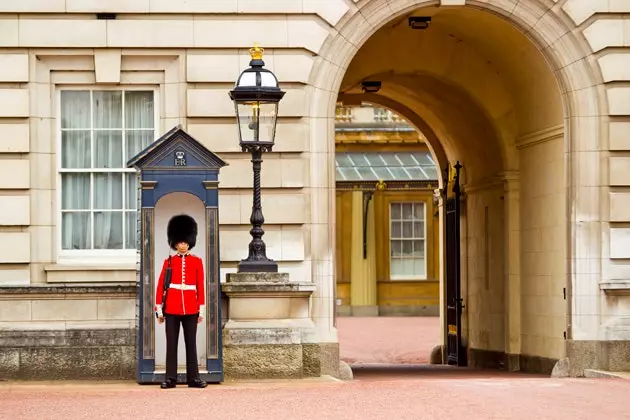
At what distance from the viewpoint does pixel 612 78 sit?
56.4 ft

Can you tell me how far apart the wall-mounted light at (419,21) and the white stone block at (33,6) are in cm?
413

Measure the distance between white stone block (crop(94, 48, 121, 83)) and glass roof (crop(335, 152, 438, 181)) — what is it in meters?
24.2

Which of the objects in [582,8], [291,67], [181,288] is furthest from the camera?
[582,8]

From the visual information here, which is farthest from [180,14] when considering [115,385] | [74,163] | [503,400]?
[503,400]

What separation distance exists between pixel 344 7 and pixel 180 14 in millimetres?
1636

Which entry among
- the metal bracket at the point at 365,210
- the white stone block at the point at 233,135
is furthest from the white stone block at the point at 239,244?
the metal bracket at the point at 365,210

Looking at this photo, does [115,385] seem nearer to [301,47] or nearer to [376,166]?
[301,47]

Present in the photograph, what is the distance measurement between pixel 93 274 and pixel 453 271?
808 centimetres

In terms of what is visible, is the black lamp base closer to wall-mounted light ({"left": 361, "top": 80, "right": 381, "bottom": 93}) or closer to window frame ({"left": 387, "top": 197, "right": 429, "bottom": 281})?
wall-mounted light ({"left": 361, "top": 80, "right": 381, "bottom": 93})

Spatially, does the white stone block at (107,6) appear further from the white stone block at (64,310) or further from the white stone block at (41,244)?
the white stone block at (64,310)

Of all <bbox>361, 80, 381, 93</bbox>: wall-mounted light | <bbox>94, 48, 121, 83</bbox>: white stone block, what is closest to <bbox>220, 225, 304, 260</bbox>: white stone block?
<bbox>94, 48, 121, 83</bbox>: white stone block

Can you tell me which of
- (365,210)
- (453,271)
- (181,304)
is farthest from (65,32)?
(365,210)

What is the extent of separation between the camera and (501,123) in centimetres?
2084

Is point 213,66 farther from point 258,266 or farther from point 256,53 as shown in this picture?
point 258,266
